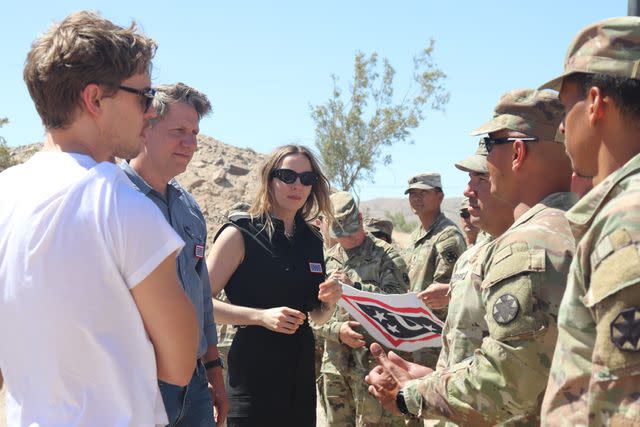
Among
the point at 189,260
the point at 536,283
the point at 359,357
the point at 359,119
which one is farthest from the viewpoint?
the point at 359,119

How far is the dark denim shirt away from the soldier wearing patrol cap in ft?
14.2

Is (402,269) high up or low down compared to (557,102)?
down

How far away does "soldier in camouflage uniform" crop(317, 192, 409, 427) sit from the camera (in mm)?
6039

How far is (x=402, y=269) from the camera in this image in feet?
21.3

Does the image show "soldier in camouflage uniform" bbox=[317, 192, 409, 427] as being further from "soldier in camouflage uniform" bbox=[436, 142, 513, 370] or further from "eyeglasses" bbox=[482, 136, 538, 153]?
"eyeglasses" bbox=[482, 136, 538, 153]

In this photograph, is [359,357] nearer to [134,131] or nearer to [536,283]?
[536,283]

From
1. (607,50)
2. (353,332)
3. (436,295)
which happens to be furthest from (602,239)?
(353,332)

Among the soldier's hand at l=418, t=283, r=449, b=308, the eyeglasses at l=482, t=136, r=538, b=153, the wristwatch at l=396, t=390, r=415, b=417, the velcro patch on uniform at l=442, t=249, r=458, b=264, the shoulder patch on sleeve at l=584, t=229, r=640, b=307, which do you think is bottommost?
the velcro patch on uniform at l=442, t=249, r=458, b=264

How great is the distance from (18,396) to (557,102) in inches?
94.8

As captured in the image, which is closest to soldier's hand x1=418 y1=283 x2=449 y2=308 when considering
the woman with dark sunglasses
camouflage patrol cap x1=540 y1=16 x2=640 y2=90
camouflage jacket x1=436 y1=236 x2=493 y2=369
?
the woman with dark sunglasses

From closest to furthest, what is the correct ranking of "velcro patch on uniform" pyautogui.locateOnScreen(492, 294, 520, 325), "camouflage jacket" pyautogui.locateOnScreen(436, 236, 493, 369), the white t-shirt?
1. the white t-shirt
2. "velcro patch on uniform" pyautogui.locateOnScreen(492, 294, 520, 325)
3. "camouflage jacket" pyautogui.locateOnScreen(436, 236, 493, 369)

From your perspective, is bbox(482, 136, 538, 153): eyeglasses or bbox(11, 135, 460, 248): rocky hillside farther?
bbox(11, 135, 460, 248): rocky hillside

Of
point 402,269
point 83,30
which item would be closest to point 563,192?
point 83,30

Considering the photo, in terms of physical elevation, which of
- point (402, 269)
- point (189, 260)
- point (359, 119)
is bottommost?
point (359, 119)
